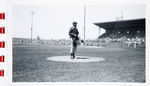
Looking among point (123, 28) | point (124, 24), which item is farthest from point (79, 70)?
point (123, 28)

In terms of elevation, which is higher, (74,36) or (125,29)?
(125,29)

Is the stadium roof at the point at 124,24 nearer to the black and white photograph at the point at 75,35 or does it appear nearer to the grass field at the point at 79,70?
the black and white photograph at the point at 75,35

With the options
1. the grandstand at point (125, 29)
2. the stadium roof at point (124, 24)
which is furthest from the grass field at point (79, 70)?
the stadium roof at point (124, 24)

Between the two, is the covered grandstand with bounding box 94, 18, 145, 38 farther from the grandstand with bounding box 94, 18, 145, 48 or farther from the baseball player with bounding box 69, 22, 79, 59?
the baseball player with bounding box 69, 22, 79, 59

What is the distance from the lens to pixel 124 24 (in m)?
4.50

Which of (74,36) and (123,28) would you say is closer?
(74,36)

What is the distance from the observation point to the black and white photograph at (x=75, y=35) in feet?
11.2

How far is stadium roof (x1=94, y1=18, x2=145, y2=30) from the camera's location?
4058mm

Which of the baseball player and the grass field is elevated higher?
the baseball player

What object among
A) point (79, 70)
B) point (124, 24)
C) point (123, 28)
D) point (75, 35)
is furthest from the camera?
point (123, 28)

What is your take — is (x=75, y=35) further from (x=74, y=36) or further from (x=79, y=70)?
(x=79, y=70)

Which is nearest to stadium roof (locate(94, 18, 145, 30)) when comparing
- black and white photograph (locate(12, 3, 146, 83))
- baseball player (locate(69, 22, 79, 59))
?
black and white photograph (locate(12, 3, 146, 83))

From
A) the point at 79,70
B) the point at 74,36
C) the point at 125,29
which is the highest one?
the point at 125,29

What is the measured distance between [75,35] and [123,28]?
1.20 meters
